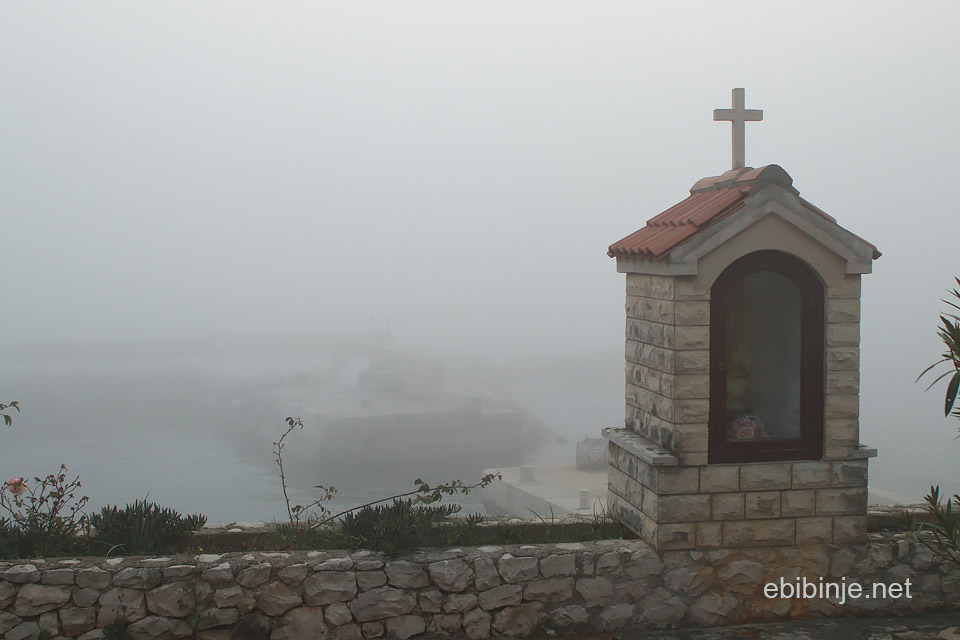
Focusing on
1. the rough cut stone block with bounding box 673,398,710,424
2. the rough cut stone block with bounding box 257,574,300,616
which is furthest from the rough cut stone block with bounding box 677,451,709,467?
the rough cut stone block with bounding box 257,574,300,616

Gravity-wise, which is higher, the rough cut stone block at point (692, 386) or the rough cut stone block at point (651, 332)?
the rough cut stone block at point (651, 332)

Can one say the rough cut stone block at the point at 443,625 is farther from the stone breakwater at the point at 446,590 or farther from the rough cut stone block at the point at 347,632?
the rough cut stone block at the point at 347,632

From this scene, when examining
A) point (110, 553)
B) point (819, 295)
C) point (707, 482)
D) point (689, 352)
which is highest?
point (819, 295)

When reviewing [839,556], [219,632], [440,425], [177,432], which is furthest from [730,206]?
[177,432]

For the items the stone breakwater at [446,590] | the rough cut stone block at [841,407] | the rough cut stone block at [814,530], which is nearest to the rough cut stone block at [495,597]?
the stone breakwater at [446,590]

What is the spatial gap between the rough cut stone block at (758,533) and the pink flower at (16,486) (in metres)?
4.47

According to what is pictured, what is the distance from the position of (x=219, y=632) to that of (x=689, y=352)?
3.10 meters

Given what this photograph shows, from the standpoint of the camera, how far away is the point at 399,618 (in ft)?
14.9

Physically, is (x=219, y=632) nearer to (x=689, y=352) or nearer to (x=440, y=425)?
(x=689, y=352)

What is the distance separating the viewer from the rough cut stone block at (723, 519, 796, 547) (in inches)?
192

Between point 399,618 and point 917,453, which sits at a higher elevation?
point 399,618

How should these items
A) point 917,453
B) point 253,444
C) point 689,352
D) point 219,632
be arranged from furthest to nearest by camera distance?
point 253,444 → point 917,453 → point 689,352 → point 219,632

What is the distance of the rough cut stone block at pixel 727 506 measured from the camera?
4844mm

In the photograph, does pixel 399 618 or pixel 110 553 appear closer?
pixel 399 618
